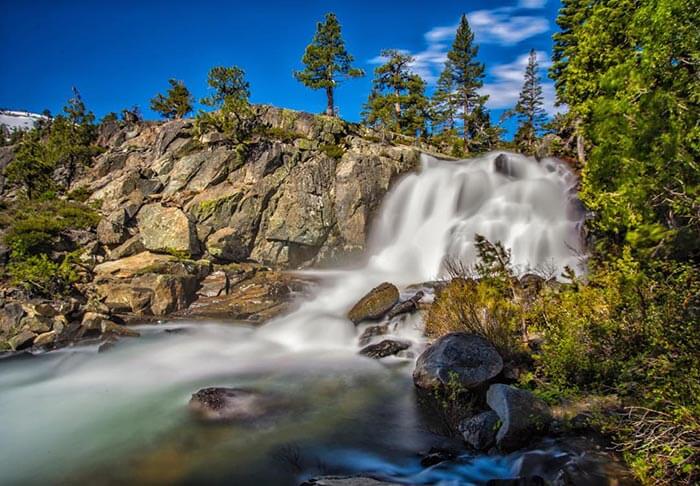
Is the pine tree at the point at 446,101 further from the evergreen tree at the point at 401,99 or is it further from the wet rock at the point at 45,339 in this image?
the wet rock at the point at 45,339

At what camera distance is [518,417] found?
709 centimetres

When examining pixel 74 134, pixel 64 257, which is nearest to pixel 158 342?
pixel 64 257

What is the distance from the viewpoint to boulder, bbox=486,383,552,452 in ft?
22.9

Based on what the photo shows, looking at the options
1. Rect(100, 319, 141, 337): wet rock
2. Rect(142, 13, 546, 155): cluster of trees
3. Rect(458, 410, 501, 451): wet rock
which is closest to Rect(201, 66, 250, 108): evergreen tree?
Rect(142, 13, 546, 155): cluster of trees

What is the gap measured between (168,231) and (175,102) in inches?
1077

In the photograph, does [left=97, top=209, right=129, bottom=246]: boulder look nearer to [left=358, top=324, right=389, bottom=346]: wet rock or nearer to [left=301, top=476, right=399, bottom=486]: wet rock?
[left=358, top=324, right=389, bottom=346]: wet rock

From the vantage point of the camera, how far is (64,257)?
2139 centimetres

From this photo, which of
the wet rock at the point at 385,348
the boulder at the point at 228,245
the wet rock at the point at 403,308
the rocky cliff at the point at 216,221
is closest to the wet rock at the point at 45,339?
the rocky cliff at the point at 216,221

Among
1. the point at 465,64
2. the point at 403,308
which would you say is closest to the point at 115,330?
the point at 403,308

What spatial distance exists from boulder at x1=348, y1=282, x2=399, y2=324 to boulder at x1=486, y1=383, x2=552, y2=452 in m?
8.30

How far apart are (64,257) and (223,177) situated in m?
10.2

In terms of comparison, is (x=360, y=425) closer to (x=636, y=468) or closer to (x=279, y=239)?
(x=636, y=468)

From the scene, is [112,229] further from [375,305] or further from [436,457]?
[436,457]

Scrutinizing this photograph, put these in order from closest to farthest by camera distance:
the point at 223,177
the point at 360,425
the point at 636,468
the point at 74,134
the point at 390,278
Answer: the point at 636,468, the point at 360,425, the point at 390,278, the point at 223,177, the point at 74,134
